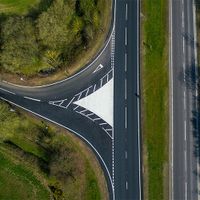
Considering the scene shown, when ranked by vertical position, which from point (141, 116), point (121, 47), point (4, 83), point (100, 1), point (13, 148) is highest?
point (100, 1)

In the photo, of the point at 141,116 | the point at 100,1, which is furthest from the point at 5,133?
the point at 100,1

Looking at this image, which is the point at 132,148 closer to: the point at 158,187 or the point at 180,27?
the point at 158,187

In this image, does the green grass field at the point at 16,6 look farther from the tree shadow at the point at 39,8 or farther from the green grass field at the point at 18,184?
the green grass field at the point at 18,184

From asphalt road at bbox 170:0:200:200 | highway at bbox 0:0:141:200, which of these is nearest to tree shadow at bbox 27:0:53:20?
highway at bbox 0:0:141:200

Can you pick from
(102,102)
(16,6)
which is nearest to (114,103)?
(102,102)

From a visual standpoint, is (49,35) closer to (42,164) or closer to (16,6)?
(16,6)
